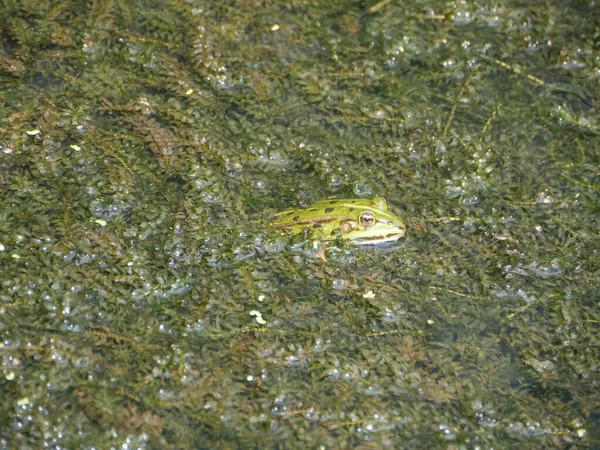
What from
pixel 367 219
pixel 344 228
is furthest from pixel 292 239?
pixel 367 219

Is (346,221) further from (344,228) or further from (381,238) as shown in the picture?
(381,238)

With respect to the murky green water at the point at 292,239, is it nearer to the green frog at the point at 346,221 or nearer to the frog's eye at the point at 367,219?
the green frog at the point at 346,221

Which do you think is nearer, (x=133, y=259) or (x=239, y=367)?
(x=239, y=367)

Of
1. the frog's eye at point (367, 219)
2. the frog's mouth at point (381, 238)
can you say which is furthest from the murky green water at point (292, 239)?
the frog's eye at point (367, 219)

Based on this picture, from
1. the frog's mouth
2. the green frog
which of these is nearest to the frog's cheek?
the green frog

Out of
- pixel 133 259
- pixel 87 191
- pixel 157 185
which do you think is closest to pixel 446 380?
pixel 133 259

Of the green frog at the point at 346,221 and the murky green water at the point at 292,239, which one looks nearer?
the murky green water at the point at 292,239

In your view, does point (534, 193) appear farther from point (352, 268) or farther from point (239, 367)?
point (239, 367)
